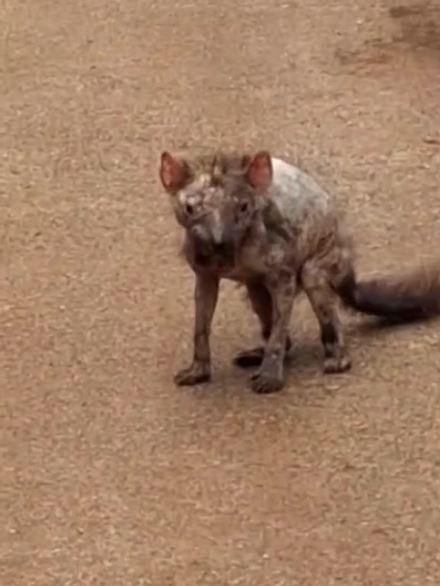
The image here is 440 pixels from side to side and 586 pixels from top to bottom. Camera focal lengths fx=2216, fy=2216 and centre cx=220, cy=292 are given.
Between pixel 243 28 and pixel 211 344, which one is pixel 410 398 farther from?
pixel 243 28

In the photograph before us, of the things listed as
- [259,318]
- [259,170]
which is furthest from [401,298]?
[259,170]

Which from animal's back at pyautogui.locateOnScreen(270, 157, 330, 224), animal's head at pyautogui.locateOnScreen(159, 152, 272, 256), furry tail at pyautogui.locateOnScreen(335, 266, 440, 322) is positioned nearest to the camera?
animal's head at pyautogui.locateOnScreen(159, 152, 272, 256)

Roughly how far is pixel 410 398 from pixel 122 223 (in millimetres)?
1756

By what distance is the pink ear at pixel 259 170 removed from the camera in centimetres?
605

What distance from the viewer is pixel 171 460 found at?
591cm

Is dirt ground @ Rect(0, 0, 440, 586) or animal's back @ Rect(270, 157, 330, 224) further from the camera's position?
animal's back @ Rect(270, 157, 330, 224)

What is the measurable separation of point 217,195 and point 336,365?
27.0 inches

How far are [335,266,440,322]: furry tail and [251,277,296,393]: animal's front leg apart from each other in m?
0.40

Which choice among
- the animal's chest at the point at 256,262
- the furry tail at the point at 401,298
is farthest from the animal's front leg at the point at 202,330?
the furry tail at the point at 401,298

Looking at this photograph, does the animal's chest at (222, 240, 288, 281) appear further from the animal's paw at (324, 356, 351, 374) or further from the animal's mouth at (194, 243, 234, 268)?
the animal's paw at (324, 356, 351, 374)

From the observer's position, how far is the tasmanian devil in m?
6.02

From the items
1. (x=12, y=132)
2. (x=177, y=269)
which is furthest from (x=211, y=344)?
(x=12, y=132)

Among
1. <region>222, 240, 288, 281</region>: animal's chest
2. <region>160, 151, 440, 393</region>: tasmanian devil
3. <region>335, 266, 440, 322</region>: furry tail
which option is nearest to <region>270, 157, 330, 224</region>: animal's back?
<region>160, 151, 440, 393</region>: tasmanian devil

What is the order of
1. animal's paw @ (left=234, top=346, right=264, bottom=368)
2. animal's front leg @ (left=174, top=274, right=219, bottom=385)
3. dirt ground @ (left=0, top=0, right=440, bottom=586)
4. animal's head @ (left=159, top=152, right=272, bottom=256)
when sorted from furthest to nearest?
animal's paw @ (left=234, top=346, right=264, bottom=368)
animal's front leg @ (left=174, top=274, right=219, bottom=385)
animal's head @ (left=159, top=152, right=272, bottom=256)
dirt ground @ (left=0, top=0, right=440, bottom=586)
